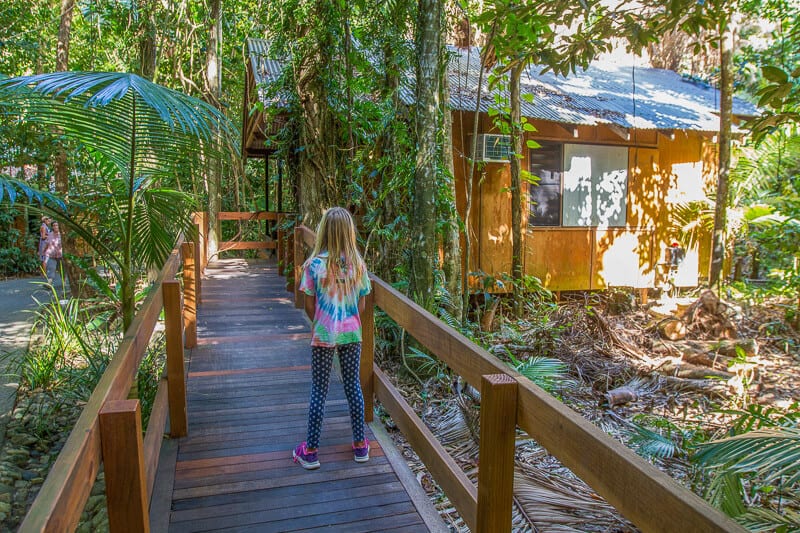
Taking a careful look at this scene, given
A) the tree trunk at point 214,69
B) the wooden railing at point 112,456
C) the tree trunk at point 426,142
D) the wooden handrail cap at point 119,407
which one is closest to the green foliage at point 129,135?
the wooden railing at point 112,456

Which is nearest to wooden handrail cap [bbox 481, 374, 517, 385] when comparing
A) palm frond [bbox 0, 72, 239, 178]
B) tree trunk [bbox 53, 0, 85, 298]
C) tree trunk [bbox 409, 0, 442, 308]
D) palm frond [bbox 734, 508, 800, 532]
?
palm frond [bbox 734, 508, 800, 532]

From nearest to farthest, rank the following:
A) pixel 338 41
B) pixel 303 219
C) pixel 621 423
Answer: pixel 621 423 < pixel 338 41 < pixel 303 219

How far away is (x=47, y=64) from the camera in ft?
43.3

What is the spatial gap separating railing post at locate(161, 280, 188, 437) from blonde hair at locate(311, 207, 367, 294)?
1004mm

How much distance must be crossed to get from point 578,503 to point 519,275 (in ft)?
19.3

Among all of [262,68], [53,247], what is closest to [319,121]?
[262,68]

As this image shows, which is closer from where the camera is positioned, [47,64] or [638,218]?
[638,218]

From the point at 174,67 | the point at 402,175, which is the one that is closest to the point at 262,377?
the point at 402,175

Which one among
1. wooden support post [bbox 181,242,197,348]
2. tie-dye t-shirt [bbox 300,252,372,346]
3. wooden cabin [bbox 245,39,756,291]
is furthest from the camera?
wooden cabin [bbox 245,39,756,291]

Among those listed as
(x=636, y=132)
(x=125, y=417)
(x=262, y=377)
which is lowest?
(x=262, y=377)

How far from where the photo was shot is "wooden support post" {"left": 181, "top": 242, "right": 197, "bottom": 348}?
554cm

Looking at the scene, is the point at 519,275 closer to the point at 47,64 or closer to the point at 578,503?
the point at 578,503

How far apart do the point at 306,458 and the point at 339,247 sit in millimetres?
1207

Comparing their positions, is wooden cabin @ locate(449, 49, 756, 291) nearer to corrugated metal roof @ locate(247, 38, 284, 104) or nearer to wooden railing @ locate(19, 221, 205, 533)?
corrugated metal roof @ locate(247, 38, 284, 104)
